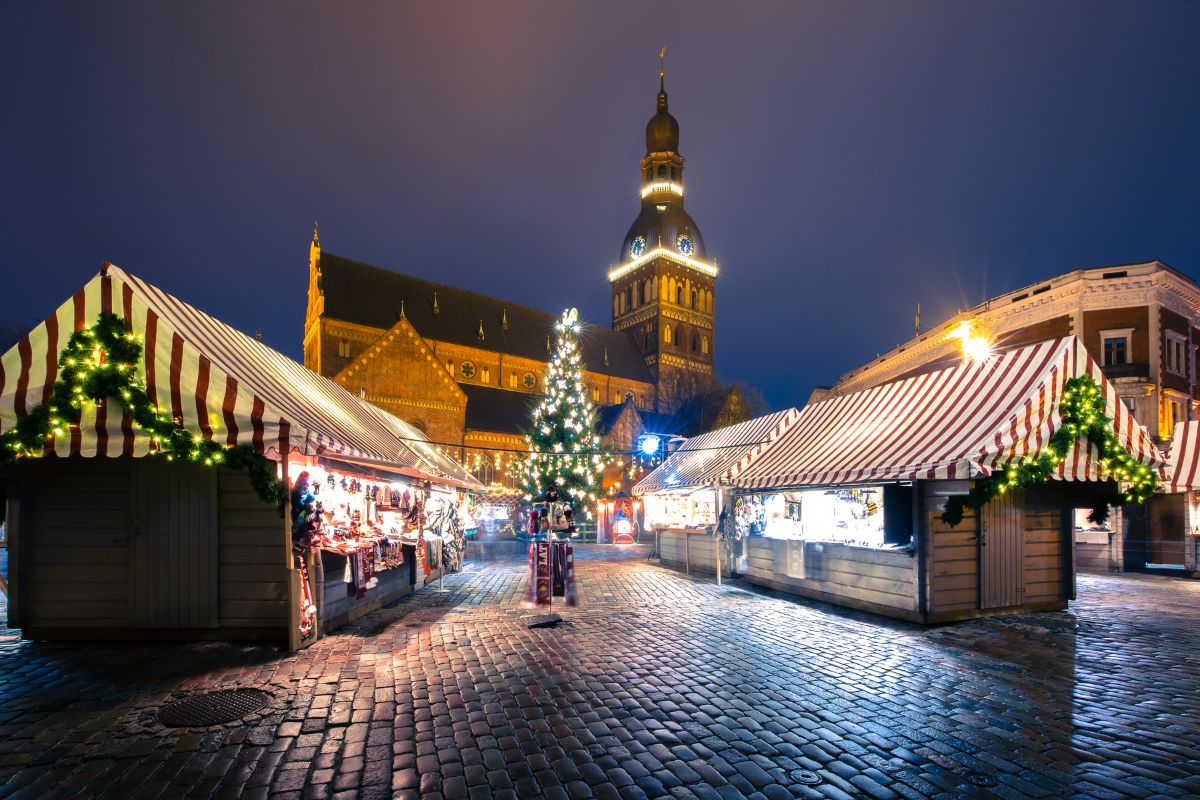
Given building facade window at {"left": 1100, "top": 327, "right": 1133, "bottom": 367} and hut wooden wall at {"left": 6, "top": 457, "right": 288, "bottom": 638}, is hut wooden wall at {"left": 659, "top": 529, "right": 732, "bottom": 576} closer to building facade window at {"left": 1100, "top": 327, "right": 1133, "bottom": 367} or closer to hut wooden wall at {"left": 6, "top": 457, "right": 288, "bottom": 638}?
hut wooden wall at {"left": 6, "top": 457, "right": 288, "bottom": 638}

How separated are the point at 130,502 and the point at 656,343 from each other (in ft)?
189

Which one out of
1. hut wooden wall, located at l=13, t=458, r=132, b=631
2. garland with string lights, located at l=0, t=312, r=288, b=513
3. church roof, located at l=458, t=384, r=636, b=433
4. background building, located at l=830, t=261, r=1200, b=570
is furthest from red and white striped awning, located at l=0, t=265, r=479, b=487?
church roof, located at l=458, t=384, r=636, b=433

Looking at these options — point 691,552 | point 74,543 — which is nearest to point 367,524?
point 74,543

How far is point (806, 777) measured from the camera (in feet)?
14.0

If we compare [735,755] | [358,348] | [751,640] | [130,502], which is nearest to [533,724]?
[735,755]

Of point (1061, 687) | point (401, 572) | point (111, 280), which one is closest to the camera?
point (1061, 687)

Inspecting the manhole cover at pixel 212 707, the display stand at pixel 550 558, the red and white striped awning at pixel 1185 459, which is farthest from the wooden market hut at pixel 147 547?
the red and white striped awning at pixel 1185 459

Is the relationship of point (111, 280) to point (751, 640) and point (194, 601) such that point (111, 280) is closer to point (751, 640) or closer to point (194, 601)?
point (194, 601)

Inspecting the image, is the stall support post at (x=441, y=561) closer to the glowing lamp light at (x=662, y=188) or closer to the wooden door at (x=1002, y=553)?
the wooden door at (x=1002, y=553)

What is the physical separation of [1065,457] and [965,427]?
1.40 meters

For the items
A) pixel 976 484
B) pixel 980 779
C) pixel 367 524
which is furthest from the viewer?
pixel 367 524

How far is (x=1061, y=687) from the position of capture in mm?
6207

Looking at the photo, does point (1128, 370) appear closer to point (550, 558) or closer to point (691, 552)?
point (691, 552)

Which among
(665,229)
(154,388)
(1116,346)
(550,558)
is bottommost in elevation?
(550,558)
